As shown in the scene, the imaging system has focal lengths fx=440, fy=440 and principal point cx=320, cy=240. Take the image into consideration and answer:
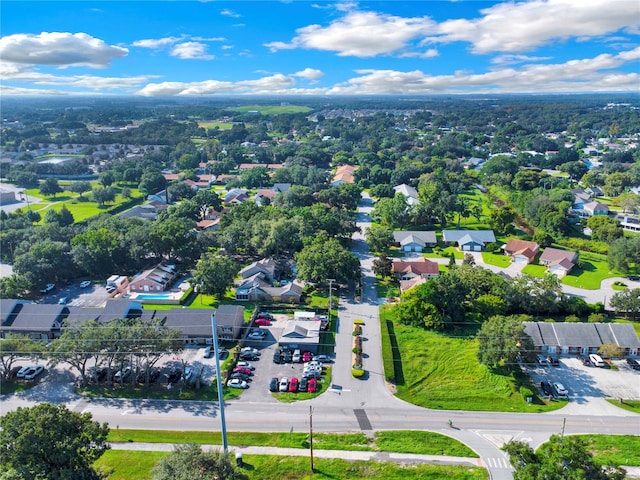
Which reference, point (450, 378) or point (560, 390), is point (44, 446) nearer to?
point (450, 378)

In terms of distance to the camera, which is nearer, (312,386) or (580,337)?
(312,386)

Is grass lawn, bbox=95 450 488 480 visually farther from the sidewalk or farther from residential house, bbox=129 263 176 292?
residential house, bbox=129 263 176 292

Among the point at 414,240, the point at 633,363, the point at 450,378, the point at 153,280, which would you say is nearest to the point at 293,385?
the point at 450,378

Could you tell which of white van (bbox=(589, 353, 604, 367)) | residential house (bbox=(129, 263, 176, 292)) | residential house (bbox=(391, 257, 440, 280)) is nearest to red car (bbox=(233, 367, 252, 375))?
residential house (bbox=(129, 263, 176, 292))

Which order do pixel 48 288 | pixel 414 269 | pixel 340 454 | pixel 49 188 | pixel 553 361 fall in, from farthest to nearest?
pixel 49 188, pixel 414 269, pixel 48 288, pixel 553 361, pixel 340 454

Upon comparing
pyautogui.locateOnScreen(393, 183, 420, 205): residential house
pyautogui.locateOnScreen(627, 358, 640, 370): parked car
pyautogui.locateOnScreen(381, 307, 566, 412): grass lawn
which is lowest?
pyautogui.locateOnScreen(381, 307, 566, 412): grass lawn

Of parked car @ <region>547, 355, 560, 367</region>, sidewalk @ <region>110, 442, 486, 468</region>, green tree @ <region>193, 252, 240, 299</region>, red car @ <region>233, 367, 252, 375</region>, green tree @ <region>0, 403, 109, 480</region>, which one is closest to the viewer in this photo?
green tree @ <region>0, 403, 109, 480</region>

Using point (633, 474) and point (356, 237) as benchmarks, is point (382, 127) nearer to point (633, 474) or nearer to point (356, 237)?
point (356, 237)
